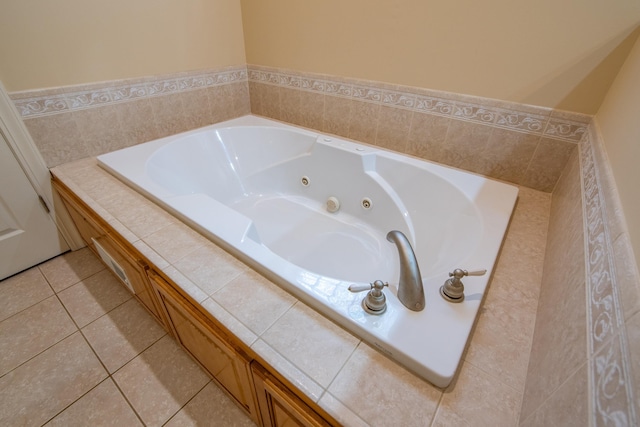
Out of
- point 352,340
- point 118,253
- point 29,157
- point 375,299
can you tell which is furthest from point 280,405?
point 29,157

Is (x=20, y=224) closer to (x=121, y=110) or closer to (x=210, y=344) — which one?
(x=121, y=110)

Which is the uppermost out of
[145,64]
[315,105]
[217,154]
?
[145,64]

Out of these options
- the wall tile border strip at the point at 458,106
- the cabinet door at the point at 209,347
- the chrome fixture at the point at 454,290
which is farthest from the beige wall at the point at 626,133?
the cabinet door at the point at 209,347

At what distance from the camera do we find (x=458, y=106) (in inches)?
49.8

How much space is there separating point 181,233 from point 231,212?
178 millimetres

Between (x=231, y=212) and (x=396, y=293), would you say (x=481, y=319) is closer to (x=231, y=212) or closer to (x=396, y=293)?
(x=396, y=293)

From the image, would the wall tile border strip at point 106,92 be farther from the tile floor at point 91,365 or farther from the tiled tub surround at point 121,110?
the tile floor at point 91,365

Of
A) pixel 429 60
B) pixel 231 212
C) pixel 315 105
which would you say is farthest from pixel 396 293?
pixel 315 105

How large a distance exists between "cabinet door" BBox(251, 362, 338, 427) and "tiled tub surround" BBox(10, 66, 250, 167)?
1.44 m

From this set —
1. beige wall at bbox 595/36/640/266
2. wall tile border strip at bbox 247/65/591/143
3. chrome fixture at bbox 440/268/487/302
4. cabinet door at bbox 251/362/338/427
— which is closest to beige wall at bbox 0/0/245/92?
wall tile border strip at bbox 247/65/591/143

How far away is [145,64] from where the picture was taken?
147 centimetres

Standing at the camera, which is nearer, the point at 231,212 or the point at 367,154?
the point at 231,212

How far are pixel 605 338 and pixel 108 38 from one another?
191 cm

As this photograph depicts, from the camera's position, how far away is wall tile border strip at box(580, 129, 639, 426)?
0.26 meters
